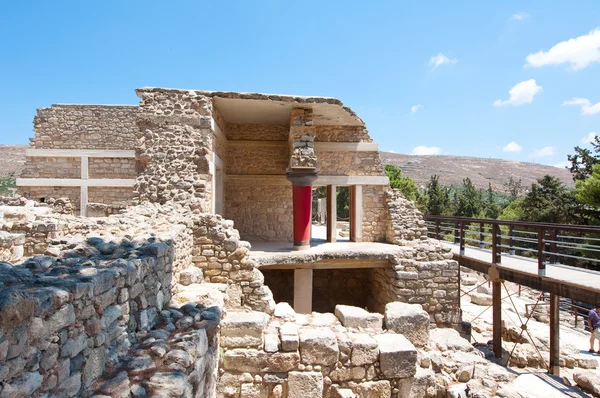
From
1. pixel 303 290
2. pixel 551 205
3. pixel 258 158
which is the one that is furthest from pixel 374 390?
pixel 551 205

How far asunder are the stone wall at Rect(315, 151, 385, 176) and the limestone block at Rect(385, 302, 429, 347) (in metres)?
5.81

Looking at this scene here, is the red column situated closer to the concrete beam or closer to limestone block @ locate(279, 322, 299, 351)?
limestone block @ locate(279, 322, 299, 351)

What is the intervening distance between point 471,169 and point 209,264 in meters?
81.6

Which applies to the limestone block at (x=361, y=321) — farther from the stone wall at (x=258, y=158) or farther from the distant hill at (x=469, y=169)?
the distant hill at (x=469, y=169)

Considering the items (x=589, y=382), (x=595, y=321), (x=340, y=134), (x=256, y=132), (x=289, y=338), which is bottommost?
(x=589, y=382)

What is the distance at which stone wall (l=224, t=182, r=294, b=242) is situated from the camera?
12.1 metres

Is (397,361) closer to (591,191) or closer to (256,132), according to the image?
(256,132)

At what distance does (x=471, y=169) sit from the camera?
256 ft

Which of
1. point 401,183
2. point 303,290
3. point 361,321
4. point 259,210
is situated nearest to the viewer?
point 361,321

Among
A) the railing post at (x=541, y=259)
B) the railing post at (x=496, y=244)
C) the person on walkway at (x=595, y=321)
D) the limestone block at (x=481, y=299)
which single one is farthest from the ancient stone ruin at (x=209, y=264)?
the limestone block at (x=481, y=299)

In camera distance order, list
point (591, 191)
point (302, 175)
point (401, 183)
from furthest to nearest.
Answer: point (401, 183), point (591, 191), point (302, 175)

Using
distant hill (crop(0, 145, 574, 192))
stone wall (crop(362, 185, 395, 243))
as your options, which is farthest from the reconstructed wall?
distant hill (crop(0, 145, 574, 192))

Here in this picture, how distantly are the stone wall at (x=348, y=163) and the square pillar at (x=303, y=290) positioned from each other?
132 inches

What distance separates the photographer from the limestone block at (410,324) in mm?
5824
